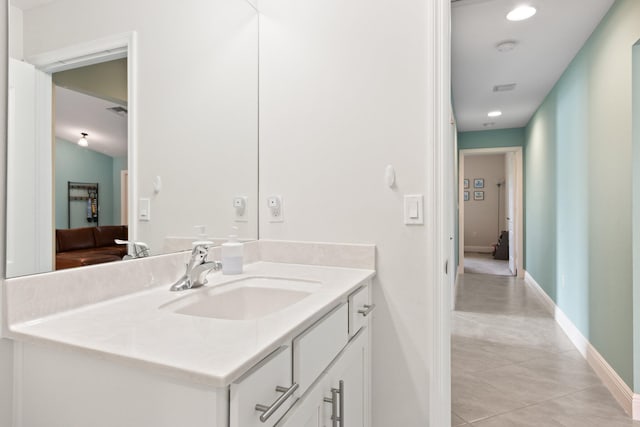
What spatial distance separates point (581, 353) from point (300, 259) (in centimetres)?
253

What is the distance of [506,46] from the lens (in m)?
2.90

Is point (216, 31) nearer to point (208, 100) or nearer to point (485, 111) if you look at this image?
point (208, 100)

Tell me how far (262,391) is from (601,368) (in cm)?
265

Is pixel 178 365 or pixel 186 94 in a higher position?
pixel 186 94

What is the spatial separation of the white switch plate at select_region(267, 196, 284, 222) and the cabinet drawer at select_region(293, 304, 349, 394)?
0.67m

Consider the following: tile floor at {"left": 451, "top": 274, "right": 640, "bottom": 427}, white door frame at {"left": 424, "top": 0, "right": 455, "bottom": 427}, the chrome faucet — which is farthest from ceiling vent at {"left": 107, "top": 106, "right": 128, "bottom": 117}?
tile floor at {"left": 451, "top": 274, "right": 640, "bottom": 427}

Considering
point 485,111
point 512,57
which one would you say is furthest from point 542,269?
point 512,57

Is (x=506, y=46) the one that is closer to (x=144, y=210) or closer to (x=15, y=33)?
(x=144, y=210)

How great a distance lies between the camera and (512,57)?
314cm

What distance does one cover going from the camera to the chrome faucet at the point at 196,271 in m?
1.17

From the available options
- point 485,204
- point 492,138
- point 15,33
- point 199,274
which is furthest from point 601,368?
point 485,204

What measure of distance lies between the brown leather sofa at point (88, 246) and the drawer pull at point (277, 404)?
64 centimetres

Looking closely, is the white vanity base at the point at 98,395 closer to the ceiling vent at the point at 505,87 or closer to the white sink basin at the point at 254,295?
the white sink basin at the point at 254,295

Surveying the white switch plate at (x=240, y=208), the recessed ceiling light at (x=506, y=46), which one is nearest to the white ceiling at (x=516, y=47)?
the recessed ceiling light at (x=506, y=46)
